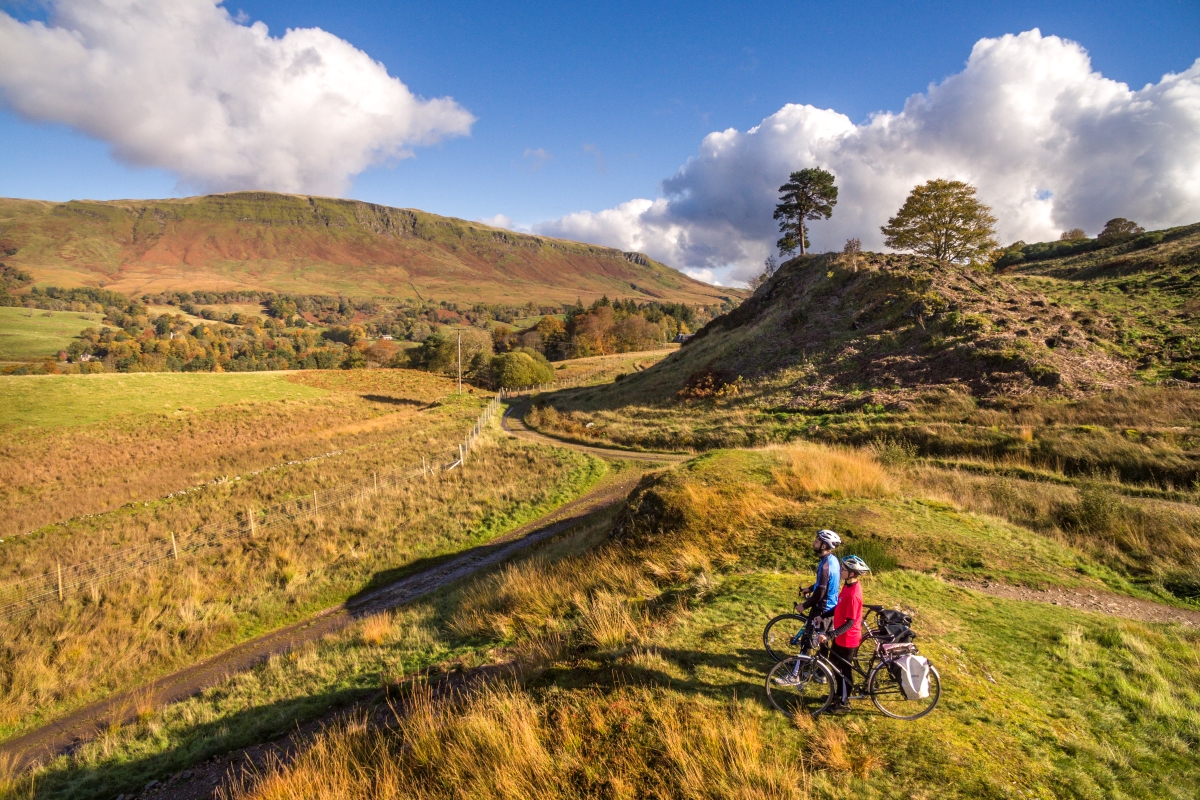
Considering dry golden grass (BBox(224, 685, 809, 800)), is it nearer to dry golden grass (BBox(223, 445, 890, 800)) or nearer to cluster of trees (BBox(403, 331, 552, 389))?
dry golden grass (BBox(223, 445, 890, 800))

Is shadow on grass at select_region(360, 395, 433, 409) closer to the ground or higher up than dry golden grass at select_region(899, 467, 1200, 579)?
closer to the ground

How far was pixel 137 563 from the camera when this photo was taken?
1588 centimetres

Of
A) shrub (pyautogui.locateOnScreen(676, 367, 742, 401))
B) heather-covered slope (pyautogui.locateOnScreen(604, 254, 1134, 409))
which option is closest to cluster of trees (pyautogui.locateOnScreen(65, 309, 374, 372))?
shrub (pyautogui.locateOnScreen(676, 367, 742, 401))

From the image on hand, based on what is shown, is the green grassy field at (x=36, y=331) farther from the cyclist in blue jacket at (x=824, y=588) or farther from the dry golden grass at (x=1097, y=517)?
the dry golden grass at (x=1097, y=517)

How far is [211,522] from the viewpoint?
2020 centimetres

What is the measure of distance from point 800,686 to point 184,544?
71.9ft

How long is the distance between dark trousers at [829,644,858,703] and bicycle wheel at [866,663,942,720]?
17 centimetres

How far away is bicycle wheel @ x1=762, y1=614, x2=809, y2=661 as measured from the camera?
5.71 m

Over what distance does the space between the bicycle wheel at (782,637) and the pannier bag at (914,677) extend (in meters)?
1.01

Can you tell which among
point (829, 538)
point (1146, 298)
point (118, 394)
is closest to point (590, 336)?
point (118, 394)

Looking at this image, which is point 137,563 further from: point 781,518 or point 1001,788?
point 1001,788

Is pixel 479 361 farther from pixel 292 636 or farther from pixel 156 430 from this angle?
pixel 292 636

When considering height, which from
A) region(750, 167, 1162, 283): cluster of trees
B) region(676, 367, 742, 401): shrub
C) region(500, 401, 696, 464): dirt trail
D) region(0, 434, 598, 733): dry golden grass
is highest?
region(750, 167, 1162, 283): cluster of trees

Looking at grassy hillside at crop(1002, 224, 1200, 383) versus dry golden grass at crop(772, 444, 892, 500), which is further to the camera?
grassy hillside at crop(1002, 224, 1200, 383)
